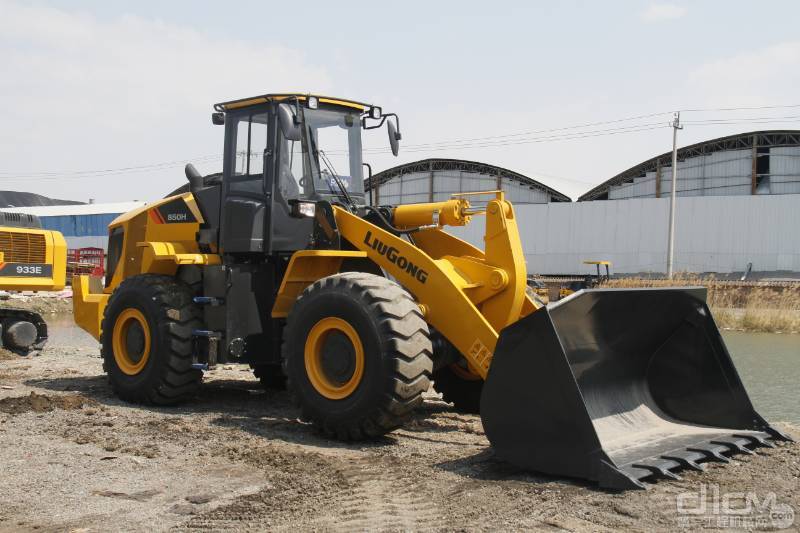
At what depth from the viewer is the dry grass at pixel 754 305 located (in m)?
20.8

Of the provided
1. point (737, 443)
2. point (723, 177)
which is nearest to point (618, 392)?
point (737, 443)

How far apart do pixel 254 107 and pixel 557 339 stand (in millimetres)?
4625

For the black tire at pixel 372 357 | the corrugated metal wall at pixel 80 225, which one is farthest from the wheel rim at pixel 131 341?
the corrugated metal wall at pixel 80 225

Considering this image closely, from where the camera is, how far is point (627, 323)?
22.9 ft

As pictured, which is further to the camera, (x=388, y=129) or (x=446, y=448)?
(x=388, y=129)

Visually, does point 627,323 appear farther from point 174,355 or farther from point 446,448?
point 174,355

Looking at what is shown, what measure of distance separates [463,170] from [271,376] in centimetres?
4259

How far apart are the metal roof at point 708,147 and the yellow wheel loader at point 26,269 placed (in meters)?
36.2

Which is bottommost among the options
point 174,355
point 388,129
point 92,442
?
point 92,442

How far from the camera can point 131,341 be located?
30.2 ft

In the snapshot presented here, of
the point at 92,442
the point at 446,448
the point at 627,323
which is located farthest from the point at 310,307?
the point at 627,323

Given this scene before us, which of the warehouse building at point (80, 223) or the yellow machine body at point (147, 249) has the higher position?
the warehouse building at point (80, 223)

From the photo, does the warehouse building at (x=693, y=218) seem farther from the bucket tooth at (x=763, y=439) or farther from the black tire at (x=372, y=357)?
the black tire at (x=372, y=357)

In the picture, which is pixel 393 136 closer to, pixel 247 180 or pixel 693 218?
pixel 247 180
